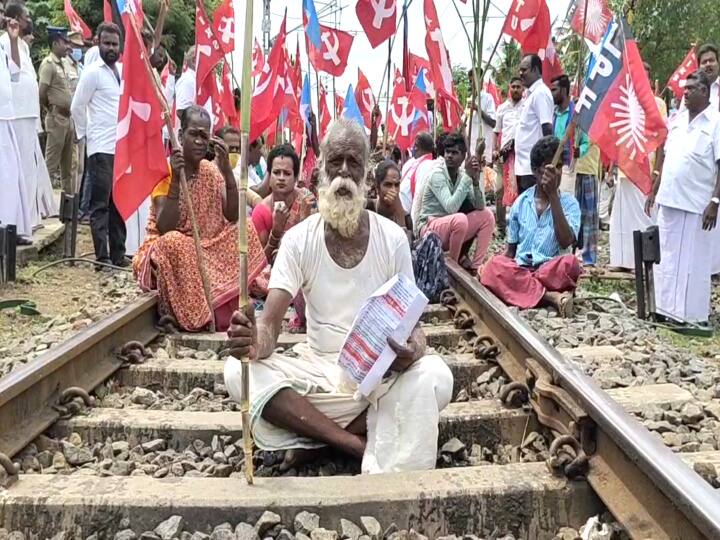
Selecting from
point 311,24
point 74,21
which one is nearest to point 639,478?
point 311,24

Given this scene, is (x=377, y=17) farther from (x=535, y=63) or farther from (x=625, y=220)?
(x=625, y=220)

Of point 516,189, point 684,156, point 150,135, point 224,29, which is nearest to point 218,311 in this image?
point 150,135

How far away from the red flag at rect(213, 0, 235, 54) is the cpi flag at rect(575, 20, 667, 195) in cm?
595

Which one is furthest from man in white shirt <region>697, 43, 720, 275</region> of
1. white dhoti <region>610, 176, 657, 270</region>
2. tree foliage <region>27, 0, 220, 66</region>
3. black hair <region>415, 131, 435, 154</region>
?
tree foliage <region>27, 0, 220, 66</region>

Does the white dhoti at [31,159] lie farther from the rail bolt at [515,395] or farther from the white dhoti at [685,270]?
the rail bolt at [515,395]

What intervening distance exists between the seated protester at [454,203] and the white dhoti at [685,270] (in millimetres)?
1543

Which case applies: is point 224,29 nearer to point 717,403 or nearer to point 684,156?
point 684,156

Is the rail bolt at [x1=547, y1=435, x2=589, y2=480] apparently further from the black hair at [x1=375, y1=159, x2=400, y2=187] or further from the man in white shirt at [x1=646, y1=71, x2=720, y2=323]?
the man in white shirt at [x1=646, y1=71, x2=720, y2=323]

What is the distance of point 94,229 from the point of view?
785 centimetres

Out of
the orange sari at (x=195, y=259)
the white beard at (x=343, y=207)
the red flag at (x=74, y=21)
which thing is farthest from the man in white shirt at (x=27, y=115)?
the white beard at (x=343, y=207)

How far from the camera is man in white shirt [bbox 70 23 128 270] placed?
7.85 metres

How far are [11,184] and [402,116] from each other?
6.70 meters

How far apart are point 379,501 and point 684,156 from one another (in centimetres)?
485

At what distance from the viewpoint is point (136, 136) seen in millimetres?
4871
